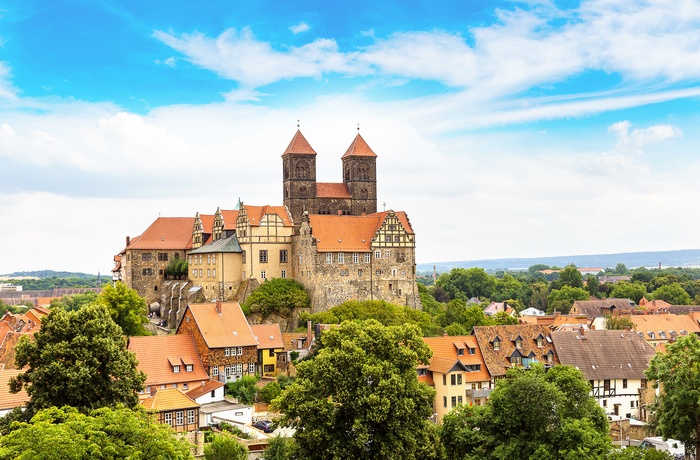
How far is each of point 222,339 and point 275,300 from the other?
72.4 feet

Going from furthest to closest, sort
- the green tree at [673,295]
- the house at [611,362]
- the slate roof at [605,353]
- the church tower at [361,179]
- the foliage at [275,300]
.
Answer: the green tree at [673,295]
the church tower at [361,179]
the foliage at [275,300]
the slate roof at [605,353]
the house at [611,362]

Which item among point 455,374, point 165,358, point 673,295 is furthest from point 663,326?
point 165,358

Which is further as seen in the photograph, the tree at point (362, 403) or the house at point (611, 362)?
the house at point (611, 362)

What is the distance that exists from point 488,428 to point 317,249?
4835cm

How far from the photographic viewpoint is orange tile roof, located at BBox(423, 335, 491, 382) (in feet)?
212

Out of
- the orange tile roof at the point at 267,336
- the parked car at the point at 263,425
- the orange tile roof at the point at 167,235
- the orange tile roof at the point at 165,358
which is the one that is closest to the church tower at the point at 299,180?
the orange tile roof at the point at 167,235

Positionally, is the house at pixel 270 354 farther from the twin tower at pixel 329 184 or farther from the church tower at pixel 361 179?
the church tower at pixel 361 179

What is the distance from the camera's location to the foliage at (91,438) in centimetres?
3097

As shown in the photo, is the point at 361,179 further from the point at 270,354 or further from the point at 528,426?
the point at 528,426

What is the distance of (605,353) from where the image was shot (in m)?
69.9

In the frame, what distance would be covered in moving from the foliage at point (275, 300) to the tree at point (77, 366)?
45.3 metres

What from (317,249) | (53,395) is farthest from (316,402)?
(317,249)

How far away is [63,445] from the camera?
30969 mm

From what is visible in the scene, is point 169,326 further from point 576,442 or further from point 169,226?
point 576,442
